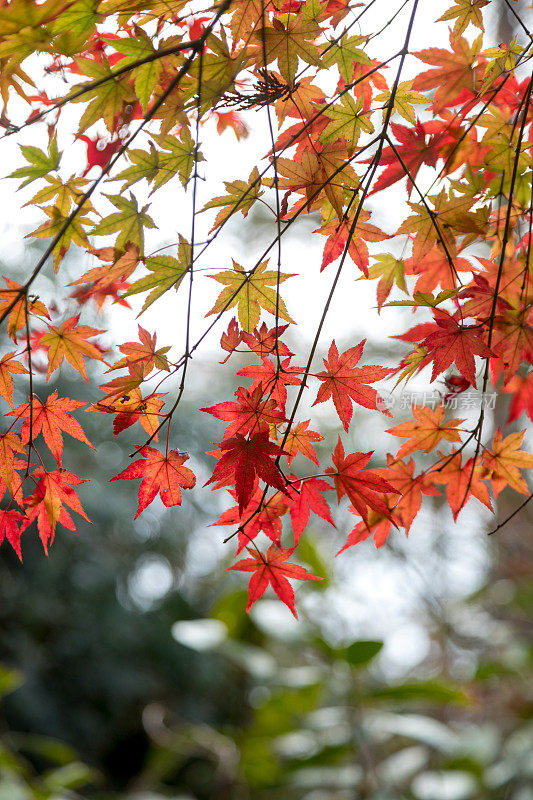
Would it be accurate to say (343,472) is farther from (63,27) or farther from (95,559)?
(95,559)

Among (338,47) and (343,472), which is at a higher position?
(338,47)

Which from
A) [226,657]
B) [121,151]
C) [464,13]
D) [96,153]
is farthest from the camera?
[226,657]

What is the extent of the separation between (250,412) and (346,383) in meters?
0.10

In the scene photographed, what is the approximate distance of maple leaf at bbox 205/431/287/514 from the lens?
503 mm

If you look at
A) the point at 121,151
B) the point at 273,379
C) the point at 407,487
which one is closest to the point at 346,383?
the point at 273,379

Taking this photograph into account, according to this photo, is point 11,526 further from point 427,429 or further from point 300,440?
point 427,429

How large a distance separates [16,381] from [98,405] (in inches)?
92.9

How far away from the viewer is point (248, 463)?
0.51 m

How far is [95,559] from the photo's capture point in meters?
2.89


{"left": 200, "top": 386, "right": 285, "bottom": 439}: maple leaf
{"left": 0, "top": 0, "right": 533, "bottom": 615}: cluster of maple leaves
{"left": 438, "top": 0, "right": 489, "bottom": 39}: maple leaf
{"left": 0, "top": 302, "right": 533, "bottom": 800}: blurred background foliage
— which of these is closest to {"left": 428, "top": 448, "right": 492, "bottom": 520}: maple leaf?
{"left": 0, "top": 0, "right": 533, "bottom": 615}: cluster of maple leaves

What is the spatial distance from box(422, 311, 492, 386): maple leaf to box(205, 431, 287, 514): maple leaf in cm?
17

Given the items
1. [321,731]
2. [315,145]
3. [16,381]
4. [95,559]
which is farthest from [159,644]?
[315,145]

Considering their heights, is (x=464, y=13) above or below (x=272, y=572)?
above

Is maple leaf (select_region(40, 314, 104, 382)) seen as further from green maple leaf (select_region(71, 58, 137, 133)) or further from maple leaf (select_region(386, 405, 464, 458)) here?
maple leaf (select_region(386, 405, 464, 458))
